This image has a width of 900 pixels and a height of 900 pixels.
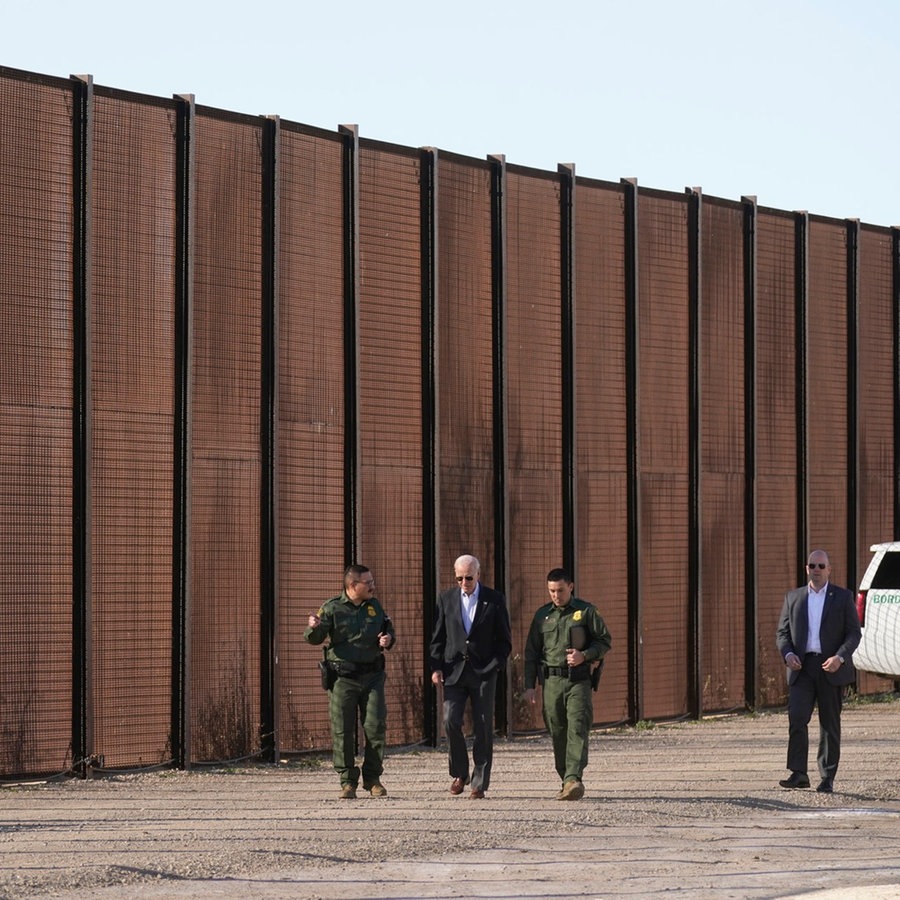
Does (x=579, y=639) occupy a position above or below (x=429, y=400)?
below

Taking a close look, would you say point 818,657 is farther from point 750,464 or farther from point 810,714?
point 750,464

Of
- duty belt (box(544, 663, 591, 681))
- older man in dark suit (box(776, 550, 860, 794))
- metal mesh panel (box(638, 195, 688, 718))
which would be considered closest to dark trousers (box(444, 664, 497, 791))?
duty belt (box(544, 663, 591, 681))

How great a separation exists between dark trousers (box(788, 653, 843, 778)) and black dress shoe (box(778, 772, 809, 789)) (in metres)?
0.04

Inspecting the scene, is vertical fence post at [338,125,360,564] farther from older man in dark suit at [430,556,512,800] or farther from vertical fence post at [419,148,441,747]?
older man in dark suit at [430,556,512,800]

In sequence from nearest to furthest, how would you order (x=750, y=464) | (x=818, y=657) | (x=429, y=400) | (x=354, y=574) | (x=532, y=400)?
(x=354, y=574)
(x=818, y=657)
(x=429, y=400)
(x=532, y=400)
(x=750, y=464)

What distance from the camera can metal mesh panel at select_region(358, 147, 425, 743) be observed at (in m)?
19.3

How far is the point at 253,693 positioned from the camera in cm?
1816

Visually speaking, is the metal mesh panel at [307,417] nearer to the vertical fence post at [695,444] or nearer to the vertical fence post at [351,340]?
the vertical fence post at [351,340]

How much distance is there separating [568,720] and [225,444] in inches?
181

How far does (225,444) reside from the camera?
1794 cm

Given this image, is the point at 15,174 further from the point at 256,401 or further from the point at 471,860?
the point at 471,860

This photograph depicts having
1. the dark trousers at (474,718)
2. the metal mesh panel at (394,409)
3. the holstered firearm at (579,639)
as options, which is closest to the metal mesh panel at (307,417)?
the metal mesh panel at (394,409)

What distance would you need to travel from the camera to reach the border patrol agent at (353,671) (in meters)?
15.0

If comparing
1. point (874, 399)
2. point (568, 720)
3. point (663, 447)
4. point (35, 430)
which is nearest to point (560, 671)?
point (568, 720)
